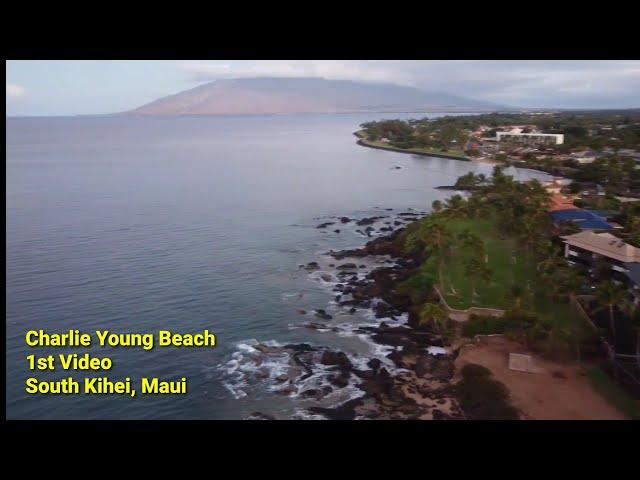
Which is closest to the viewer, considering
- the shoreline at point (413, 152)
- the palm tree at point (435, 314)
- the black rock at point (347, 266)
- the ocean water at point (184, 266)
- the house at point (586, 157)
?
the ocean water at point (184, 266)

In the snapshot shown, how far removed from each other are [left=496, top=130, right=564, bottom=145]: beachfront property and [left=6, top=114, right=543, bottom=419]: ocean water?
47.6ft

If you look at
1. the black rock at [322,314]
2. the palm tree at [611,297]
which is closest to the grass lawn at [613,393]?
the palm tree at [611,297]

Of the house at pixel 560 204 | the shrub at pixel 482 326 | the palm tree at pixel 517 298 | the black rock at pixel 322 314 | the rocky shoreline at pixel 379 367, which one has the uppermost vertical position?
the house at pixel 560 204

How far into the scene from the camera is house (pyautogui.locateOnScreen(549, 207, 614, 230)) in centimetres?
2305

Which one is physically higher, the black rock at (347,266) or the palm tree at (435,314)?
the palm tree at (435,314)

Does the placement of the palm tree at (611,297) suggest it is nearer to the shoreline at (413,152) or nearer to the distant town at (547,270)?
the distant town at (547,270)

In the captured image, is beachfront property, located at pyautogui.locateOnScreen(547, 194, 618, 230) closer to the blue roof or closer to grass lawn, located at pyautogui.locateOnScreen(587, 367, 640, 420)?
the blue roof

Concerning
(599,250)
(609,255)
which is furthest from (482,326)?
(599,250)

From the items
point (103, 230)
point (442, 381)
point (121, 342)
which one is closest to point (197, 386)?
point (121, 342)

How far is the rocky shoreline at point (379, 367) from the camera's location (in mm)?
13180

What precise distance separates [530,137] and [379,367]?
59.8 meters

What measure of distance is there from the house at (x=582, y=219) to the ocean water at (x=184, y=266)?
30.4ft

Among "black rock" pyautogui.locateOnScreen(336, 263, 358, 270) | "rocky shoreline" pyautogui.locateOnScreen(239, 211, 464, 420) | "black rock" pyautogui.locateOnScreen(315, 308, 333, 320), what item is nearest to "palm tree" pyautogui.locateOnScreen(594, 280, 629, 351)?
"rocky shoreline" pyautogui.locateOnScreen(239, 211, 464, 420)

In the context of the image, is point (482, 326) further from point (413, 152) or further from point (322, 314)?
point (413, 152)
